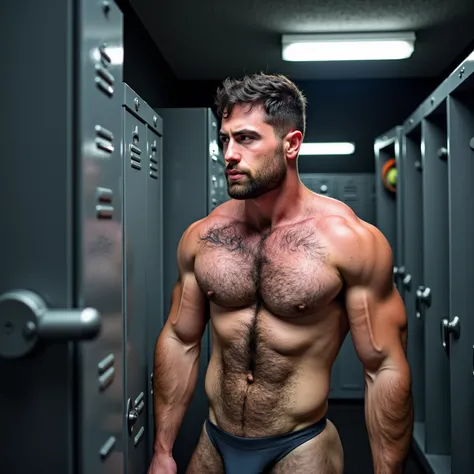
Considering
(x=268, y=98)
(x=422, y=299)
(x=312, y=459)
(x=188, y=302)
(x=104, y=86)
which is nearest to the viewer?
(x=104, y=86)

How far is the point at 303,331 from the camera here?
1681 mm

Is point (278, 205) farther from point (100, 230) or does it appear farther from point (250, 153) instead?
point (100, 230)

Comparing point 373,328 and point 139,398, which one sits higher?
point 373,328

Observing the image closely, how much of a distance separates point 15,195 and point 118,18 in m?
0.30

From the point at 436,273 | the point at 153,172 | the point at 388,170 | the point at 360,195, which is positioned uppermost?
the point at 388,170

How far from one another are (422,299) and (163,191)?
4.62 ft

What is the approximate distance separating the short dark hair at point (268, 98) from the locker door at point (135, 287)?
0.29 metres

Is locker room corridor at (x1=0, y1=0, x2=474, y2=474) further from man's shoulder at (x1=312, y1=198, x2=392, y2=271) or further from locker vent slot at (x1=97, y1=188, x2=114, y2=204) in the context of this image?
man's shoulder at (x1=312, y1=198, x2=392, y2=271)

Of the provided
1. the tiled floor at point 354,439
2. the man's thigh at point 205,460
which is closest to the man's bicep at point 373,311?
the man's thigh at point 205,460

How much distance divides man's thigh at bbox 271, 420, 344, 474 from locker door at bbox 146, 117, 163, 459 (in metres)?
0.52

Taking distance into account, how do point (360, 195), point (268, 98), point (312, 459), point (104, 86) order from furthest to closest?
point (360, 195) < point (268, 98) < point (312, 459) < point (104, 86)

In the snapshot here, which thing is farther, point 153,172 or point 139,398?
point 153,172

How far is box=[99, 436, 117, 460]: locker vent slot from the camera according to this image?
2.42 feet

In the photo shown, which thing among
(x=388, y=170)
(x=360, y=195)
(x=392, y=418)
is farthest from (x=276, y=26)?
(x=392, y=418)
